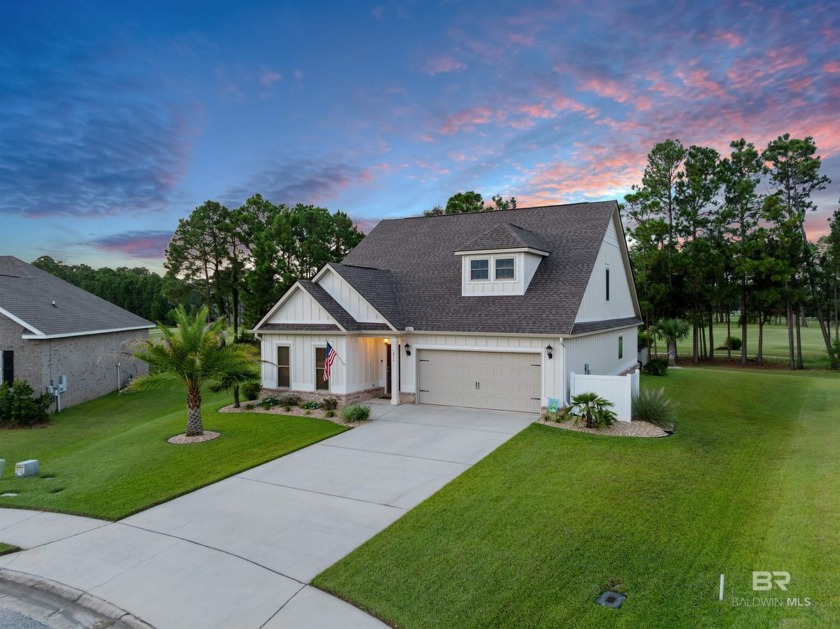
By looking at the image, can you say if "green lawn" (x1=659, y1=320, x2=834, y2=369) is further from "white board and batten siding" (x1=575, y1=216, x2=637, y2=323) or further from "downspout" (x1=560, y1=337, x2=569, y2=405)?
"downspout" (x1=560, y1=337, x2=569, y2=405)

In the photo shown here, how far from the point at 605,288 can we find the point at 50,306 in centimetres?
2538

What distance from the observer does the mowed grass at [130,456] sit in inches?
360

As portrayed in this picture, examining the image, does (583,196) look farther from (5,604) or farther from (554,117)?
(5,604)

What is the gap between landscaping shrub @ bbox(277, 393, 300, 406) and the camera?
16.8 meters

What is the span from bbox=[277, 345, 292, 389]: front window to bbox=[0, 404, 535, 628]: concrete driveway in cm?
637

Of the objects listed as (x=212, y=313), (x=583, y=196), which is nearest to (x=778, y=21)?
(x=583, y=196)

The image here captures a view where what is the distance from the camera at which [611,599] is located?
217 inches

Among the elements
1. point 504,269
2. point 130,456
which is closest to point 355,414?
point 130,456

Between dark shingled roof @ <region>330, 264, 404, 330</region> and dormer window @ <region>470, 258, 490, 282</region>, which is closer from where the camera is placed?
dark shingled roof @ <region>330, 264, 404, 330</region>

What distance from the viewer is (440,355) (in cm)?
1694

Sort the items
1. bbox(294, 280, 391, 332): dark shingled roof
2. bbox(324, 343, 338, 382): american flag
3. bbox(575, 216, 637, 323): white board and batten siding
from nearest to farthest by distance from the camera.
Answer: bbox(324, 343, 338, 382): american flag < bbox(294, 280, 391, 332): dark shingled roof < bbox(575, 216, 637, 323): white board and batten siding

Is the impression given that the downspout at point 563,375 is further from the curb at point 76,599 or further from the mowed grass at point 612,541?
the curb at point 76,599

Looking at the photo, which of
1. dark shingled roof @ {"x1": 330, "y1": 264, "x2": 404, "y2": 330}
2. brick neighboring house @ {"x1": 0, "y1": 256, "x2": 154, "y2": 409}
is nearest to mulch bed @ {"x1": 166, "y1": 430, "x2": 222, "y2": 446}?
brick neighboring house @ {"x1": 0, "y1": 256, "x2": 154, "y2": 409}

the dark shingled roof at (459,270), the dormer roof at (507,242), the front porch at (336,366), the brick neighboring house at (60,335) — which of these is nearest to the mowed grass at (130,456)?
the front porch at (336,366)
